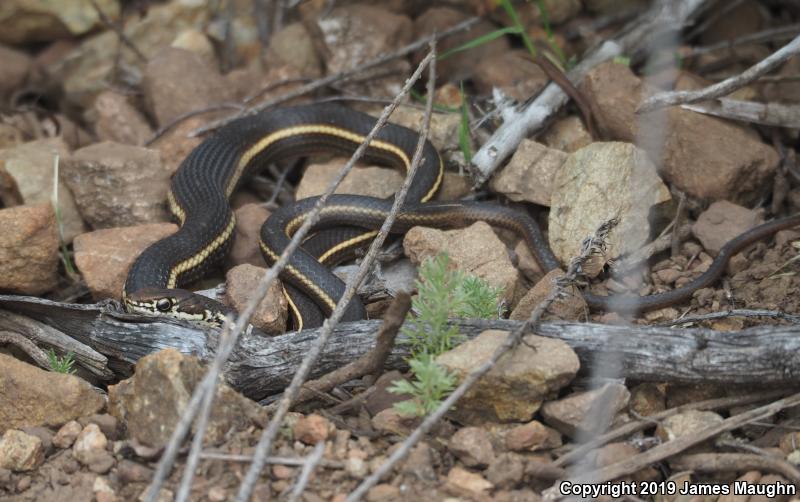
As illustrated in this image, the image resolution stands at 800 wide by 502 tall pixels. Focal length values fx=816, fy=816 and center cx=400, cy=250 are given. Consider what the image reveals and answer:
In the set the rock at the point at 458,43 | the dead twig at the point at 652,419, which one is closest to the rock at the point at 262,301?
the dead twig at the point at 652,419

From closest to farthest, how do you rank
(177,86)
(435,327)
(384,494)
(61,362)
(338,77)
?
(384,494) → (435,327) → (61,362) → (338,77) → (177,86)

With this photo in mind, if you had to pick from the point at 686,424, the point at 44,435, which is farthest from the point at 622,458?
the point at 44,435

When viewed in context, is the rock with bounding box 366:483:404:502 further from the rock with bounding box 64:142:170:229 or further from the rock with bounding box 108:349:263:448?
the rock with bounding box 64:142:170:229

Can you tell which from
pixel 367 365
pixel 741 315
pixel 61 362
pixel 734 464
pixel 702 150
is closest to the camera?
pixel 734 464

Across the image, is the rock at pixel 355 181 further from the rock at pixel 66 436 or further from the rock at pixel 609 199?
the rock at pixel 66 436

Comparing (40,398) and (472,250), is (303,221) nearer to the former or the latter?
(472,250)

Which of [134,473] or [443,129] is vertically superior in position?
[443,129]

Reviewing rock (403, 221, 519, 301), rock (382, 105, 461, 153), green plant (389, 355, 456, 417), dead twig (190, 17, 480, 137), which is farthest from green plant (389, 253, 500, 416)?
dead twig (190, 17, 480, 137)
